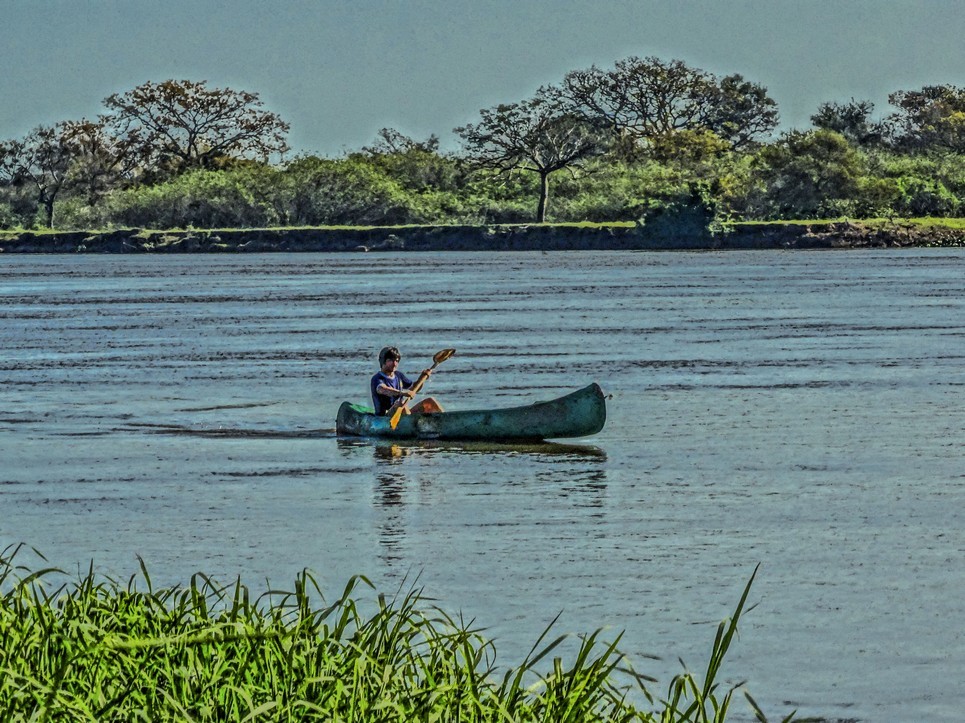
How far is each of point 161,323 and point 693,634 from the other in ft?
140

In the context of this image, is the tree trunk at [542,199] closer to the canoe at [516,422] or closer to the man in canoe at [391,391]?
the man in canoe at [391,391]

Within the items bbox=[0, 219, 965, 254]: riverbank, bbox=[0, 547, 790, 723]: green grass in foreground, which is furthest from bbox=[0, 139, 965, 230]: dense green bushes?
bbox=[0, 547, 790, 723]: green grass in foreground

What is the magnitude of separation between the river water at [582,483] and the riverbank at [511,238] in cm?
7176

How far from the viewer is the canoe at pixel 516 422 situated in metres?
24.7

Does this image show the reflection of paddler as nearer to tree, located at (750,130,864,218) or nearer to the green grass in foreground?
the green grass in foreground

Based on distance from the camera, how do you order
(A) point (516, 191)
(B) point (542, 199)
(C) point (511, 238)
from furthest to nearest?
(A) point (516, 191), (B) point (542, 199), (C) point (511, 238)

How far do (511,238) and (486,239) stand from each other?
7.33ft

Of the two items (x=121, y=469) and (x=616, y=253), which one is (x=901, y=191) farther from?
(x=121, y=469)

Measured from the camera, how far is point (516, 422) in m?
24.9

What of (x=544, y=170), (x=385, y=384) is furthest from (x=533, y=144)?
(x=385, y=384)

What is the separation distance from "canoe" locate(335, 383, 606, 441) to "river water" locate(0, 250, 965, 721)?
28 centimetres

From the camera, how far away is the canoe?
80.9ft

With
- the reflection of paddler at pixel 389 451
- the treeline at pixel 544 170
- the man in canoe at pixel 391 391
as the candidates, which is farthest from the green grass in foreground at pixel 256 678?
the treeline at pixel 544 170

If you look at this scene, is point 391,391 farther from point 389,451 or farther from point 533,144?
point 533,144
